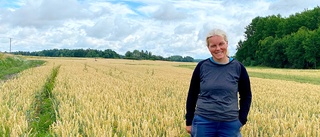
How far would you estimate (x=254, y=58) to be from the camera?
278 feet

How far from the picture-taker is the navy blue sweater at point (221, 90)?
3.52 meters

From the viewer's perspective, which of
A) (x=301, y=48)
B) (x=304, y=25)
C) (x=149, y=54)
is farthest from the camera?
(x=149, y=54)

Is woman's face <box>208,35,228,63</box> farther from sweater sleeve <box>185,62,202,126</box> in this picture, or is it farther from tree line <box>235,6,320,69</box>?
tree line <box>235,6,320,69</box>

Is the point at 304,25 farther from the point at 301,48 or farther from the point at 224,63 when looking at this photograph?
the point at 224,63

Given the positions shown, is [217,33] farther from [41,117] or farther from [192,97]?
[41,117]

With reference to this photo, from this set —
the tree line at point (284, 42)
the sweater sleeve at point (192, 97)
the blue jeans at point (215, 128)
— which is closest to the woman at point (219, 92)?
the blue jeans at point (215, 128)

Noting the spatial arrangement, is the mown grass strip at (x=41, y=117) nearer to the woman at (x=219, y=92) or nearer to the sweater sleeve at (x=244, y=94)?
the woman at (x=219, y=92)

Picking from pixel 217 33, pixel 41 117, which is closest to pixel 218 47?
pixel 217 33

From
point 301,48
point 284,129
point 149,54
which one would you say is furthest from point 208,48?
point 149,54

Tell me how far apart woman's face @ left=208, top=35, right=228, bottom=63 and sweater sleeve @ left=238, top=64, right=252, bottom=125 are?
0.33 m

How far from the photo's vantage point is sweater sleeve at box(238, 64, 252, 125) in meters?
3.66

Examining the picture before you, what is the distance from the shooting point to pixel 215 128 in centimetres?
354

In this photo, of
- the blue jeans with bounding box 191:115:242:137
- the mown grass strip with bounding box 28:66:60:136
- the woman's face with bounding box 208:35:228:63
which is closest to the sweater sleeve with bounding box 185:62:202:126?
the blue jeans with bounding box 191:115:242:137

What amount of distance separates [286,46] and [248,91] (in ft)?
226
